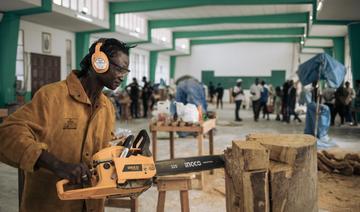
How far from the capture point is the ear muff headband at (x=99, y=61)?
1.92 m

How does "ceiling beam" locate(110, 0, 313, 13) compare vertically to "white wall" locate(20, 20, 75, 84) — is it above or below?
above

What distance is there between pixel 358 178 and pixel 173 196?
10.5 ft

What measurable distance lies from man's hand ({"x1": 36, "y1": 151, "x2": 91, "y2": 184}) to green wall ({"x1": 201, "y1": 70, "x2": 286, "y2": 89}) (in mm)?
27029


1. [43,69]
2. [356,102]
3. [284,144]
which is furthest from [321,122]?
[43,69]

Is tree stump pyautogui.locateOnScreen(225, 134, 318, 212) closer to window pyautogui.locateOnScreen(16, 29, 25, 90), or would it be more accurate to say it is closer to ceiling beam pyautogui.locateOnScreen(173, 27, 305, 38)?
window pyautogui.locateOnScreen(16, 29, 25, 90)

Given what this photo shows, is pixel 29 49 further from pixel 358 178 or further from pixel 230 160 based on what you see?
pixel 230 160

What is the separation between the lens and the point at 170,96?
18922 millimetres

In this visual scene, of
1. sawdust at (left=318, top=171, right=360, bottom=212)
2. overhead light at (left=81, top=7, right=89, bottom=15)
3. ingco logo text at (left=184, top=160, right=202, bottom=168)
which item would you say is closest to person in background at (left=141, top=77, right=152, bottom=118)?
overhead light at (left=81, top=7, right=89, bottom=15)

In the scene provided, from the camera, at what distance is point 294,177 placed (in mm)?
1693

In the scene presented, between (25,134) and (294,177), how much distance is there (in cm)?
124

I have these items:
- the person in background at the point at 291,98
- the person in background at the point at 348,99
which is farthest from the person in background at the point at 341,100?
the person in background at the point at 291,98

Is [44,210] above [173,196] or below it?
above

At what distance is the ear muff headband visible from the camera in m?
1.92

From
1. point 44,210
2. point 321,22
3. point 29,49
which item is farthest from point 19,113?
point 321,22
